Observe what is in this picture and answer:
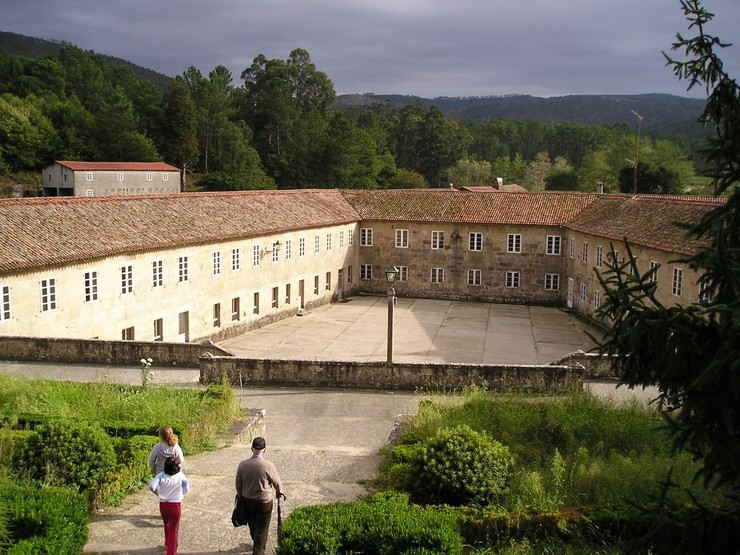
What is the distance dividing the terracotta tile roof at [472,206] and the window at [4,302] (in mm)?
27950

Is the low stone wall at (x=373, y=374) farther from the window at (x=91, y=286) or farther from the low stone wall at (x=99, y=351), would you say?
the window at (x=91, y=286)

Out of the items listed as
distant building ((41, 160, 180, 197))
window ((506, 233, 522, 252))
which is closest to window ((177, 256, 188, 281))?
window ((506, 233, 522, 252))

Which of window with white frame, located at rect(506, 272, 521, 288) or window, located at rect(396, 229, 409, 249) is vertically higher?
window, located at rect(396, 229, 409, 249)

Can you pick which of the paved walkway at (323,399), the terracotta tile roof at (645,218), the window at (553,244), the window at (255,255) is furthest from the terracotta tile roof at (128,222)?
the terracotta tile roof at (645,218)

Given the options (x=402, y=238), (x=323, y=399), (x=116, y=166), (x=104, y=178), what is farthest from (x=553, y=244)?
(x=116, y=166)

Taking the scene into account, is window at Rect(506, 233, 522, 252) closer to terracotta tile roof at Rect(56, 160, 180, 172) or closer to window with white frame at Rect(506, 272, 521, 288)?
window with white frame at Rect(506, 272, 521, 288)

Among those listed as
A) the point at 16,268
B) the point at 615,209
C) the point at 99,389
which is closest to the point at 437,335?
the point at 615,209

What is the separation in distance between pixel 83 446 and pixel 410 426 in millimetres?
6259

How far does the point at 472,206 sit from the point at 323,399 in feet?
99.4

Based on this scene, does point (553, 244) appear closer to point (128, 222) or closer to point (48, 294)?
point (128, 222)

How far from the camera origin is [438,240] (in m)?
47.2

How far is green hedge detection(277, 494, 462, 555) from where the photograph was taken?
810 cm

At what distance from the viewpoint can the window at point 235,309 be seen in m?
35.5

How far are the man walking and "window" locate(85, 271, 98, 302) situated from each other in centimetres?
1971
